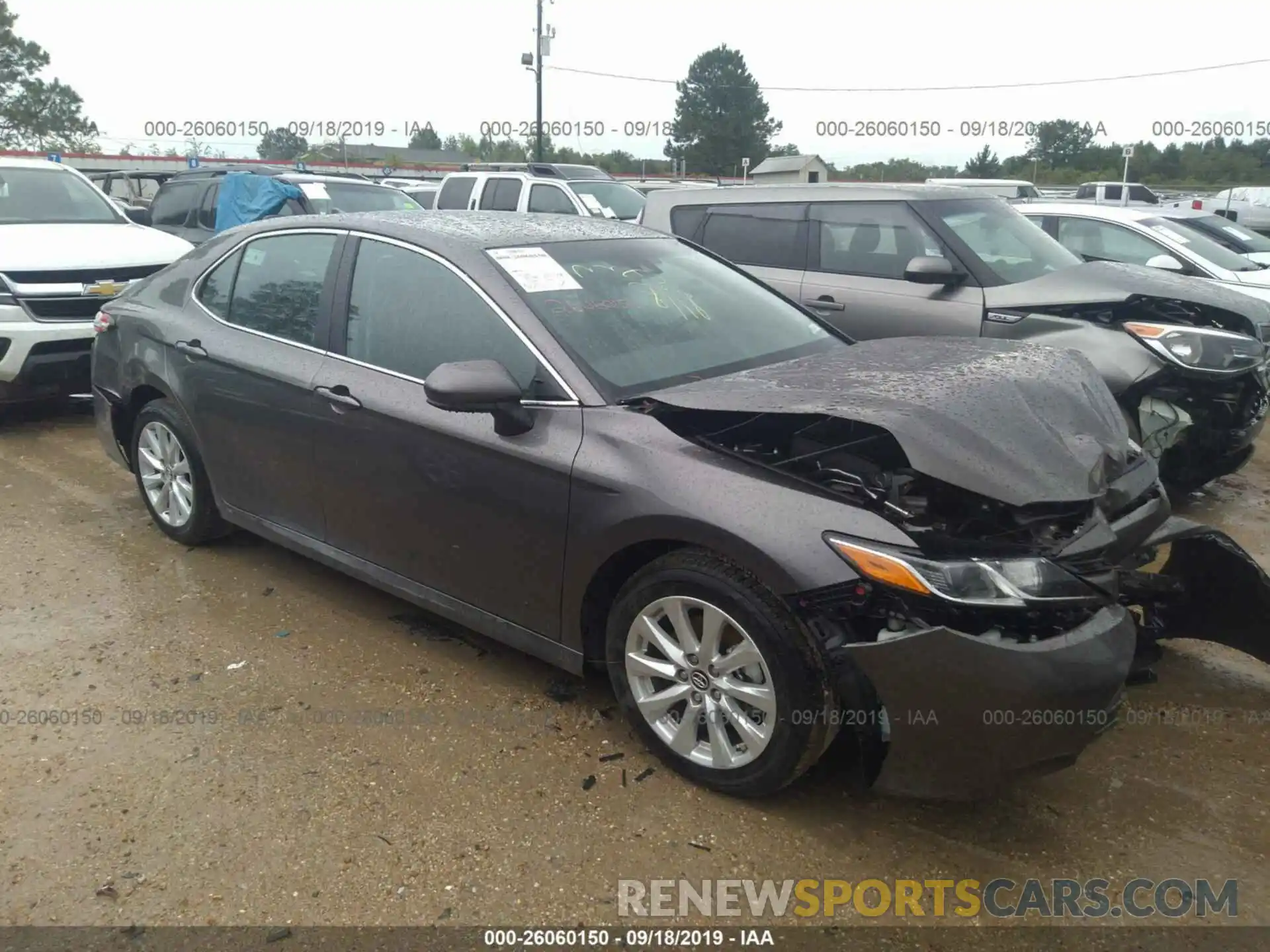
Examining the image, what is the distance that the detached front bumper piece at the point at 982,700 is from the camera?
8.04 feet

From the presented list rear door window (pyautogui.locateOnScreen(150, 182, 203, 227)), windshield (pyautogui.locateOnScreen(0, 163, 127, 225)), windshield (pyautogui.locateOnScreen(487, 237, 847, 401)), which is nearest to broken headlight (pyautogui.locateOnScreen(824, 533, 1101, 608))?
windshield (pyautogui.locateOnScreen(487, 237, 847, 401))

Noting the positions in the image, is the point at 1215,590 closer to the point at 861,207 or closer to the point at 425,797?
the point at 425,797

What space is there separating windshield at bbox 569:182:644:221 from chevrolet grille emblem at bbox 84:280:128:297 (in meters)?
6.87

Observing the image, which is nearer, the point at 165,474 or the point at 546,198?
the point at 165,474

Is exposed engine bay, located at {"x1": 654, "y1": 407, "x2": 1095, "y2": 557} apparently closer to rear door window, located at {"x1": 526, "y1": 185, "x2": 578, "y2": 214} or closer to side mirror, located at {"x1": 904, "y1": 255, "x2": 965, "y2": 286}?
side mirror, located at {"x1": 904, "y1": 255, "x2": 965, "y2": 286}

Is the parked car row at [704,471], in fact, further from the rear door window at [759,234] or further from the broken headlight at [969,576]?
the rear door window at [759,234]

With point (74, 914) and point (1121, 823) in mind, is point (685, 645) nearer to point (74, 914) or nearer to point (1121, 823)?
point (1121, 823)

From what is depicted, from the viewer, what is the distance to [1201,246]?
8.66m

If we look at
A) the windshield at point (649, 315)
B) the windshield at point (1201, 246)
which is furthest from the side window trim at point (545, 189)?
the windshield at point (649, 315)

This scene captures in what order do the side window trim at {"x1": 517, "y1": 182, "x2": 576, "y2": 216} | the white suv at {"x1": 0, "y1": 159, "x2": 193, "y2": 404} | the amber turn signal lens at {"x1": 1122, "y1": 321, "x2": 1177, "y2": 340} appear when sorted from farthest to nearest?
the side window trim at {"x1": 517, "y1": 182, "x2": 576, "y2": 216}, the white suv at {"x1": 0, "y1": 159, "x2": 193, "y2": 404}, the amber turn signal lens at {"x1": 1122, "y1": 321, "x2": 1177, "y2": 340}

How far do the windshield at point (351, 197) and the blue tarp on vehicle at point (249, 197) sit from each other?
0.28 metres

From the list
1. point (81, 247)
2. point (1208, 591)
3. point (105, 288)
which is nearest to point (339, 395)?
point (1208, 591)

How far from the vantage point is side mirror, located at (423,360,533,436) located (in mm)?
3023

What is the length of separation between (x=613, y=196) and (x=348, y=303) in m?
10.4
